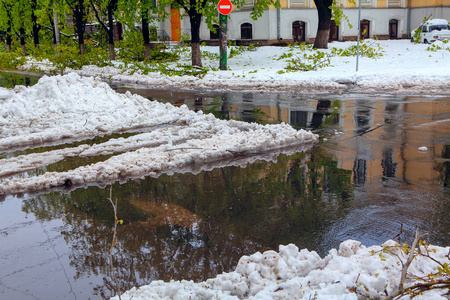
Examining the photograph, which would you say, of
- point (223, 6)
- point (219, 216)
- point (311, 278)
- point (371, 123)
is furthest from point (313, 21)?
point (311, 278)

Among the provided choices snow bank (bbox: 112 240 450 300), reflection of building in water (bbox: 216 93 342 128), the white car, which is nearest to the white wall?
the white car

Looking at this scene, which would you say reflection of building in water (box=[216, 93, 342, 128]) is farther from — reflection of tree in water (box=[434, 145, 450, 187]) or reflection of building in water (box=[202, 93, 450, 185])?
reflection of tree in water (box=[434, 145, 450, 187])

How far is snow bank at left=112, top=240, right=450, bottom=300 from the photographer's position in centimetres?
344

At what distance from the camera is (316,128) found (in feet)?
33.6

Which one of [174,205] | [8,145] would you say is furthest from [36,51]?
[174,205]

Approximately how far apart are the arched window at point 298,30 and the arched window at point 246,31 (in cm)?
336

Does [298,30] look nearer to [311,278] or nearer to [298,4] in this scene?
[298,4]

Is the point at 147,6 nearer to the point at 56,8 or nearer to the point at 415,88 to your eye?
the point at 56,8

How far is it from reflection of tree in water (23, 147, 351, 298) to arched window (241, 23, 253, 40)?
30487 mm

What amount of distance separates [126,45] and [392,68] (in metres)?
18.7

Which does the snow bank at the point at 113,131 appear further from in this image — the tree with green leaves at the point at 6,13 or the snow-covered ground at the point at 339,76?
the tree with green leaves at the point at 6,13

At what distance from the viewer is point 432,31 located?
31297 millimetres

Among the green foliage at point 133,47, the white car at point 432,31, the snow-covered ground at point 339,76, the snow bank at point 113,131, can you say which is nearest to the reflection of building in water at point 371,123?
the snow bank at point 113,131

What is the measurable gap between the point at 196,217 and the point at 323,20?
22.7 metres
